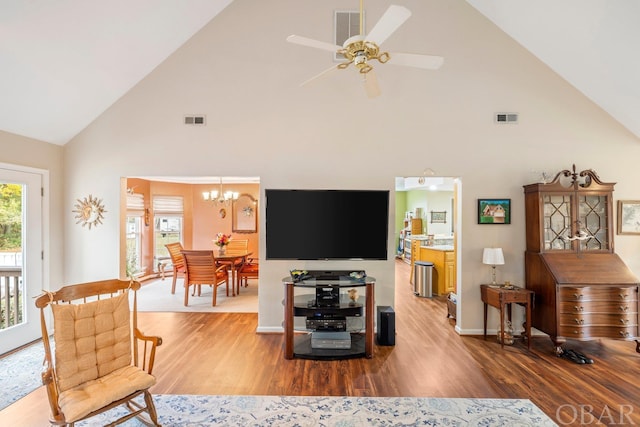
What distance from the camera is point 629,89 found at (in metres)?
3.62

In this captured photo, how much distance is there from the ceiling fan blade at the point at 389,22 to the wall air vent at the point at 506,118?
9.70ft

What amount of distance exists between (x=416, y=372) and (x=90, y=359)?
2.93 metres

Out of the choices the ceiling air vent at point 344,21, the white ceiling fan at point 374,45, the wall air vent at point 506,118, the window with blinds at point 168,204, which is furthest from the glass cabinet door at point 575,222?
the window with blinds at point 168,204

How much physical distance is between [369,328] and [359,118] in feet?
8.94

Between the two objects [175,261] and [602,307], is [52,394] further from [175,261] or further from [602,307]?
[602,307]

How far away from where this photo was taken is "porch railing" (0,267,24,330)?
3795mm

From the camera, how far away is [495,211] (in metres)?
4.26

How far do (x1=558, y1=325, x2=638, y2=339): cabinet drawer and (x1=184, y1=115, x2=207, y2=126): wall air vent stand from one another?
5270mm

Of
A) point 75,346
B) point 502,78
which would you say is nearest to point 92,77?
point 75,346

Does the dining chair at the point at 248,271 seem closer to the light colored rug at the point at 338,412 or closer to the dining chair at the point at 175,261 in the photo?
the dining chair at the point at 175,261

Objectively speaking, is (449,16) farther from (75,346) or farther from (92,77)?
(75,346)

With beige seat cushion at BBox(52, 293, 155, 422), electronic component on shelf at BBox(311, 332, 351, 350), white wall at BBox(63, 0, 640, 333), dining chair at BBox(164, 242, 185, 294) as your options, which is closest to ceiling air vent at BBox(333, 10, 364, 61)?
white wall at BBox(63, 0, 640, 333)

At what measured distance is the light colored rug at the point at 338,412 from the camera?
2.46m

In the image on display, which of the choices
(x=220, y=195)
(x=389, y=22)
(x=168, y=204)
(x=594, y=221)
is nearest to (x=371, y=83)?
(x=389, y=22)
